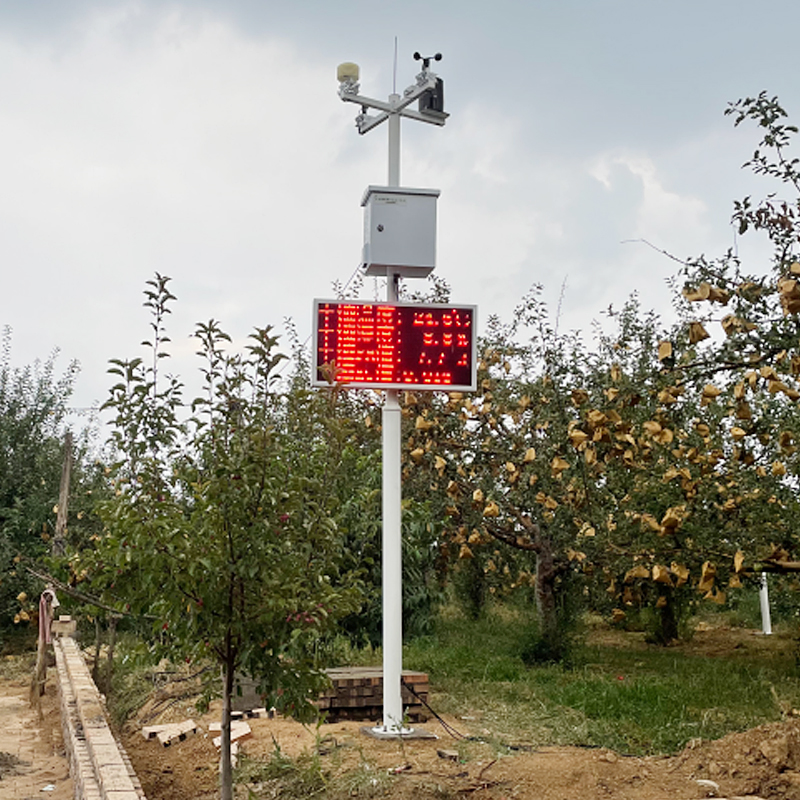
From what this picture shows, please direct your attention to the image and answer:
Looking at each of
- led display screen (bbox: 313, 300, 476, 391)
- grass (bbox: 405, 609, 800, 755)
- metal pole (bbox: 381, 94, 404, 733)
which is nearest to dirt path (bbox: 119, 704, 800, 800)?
metal pole (bbox: 381, 94, 404, 733)

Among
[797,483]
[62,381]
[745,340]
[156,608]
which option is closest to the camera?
[156,608]

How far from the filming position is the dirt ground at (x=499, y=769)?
5.56 m

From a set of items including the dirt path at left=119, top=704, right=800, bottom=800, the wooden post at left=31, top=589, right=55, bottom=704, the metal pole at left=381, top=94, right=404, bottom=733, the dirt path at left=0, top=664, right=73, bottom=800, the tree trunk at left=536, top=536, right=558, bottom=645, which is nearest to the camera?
the dirt path at left=119, top=704, right=800, bottom=800

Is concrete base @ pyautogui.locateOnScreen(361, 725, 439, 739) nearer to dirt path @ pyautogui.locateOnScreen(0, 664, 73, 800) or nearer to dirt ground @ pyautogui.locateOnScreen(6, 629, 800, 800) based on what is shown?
dirt ground @ pyautogui.locateOnScreen(6, 629, 800, 800)

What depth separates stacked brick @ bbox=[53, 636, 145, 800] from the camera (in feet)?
17.6

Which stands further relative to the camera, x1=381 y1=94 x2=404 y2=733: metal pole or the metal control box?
the metal control box

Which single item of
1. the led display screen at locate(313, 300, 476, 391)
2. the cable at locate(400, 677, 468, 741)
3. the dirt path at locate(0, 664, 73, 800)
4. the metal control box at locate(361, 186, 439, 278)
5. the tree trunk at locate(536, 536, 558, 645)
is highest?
the metal control box at locate(361, 186, 439, 278)

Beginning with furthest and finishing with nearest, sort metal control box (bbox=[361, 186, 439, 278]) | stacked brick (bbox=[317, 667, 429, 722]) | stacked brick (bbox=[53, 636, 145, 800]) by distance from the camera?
stacked brick (bbox=[317, 667, 429, 722]), metal control box (bbox=[361, 186, 439, 278]), stacked brick (bbox=[53, 636, 145, 800])

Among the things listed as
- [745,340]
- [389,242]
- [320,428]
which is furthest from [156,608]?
[389,242]

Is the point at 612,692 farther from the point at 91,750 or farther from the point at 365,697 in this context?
the point at 91,750

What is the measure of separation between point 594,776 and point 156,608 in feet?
9.74

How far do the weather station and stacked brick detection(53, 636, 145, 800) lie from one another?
6.63ft

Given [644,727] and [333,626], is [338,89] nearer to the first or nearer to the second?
[333,626]

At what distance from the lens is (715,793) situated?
5.56 metres
